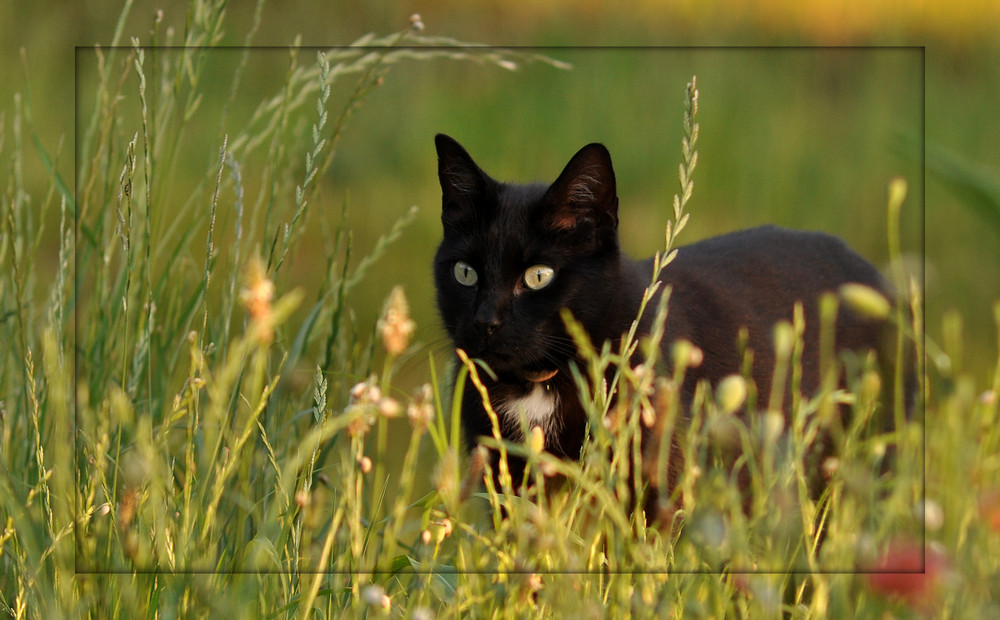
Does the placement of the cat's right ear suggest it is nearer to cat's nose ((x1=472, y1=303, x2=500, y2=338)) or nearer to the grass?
the grass

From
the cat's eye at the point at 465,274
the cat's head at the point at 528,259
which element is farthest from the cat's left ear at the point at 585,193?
the cat's eye at the point at 465,274

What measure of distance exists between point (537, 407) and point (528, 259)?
38 centimetres

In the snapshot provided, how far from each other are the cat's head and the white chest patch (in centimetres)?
6

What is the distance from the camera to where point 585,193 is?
2.31 metres

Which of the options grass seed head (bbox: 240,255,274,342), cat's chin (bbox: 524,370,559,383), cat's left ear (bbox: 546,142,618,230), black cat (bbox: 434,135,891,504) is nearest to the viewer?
grass seed head (bbox: 240,255,274,342)

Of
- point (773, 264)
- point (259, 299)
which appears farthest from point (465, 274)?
point (259, 299)

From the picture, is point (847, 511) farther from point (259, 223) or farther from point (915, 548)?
point (259, 223)

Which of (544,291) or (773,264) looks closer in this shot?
(544,291)

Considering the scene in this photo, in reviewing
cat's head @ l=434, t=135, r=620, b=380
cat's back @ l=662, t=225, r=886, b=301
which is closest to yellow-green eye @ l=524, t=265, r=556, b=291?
cat's head @ l=434, t=135, r=620, b=380

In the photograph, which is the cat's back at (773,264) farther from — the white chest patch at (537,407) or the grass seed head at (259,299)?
the grass seed head at (259,299)

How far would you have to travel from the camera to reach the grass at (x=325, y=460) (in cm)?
121

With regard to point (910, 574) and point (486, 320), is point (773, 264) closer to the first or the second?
point (486, 320)

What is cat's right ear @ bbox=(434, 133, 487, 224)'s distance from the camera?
7.72ft

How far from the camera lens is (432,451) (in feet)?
8.61
